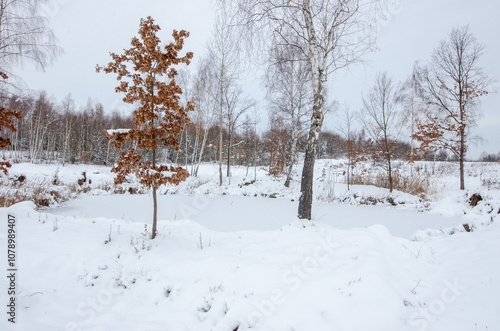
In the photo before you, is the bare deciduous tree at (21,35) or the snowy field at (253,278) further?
the bare deciduous tree at (21,35)

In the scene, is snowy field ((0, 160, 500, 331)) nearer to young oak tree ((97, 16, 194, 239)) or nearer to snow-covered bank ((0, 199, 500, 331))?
snow-covered bank ((0, 199, 500, 331))

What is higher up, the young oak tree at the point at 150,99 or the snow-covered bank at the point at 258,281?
the young oak tree at the point at 150,99

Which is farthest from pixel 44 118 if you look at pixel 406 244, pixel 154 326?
pixel 406 244

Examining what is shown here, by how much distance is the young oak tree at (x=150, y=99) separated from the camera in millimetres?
3734

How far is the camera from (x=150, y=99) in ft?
12.6

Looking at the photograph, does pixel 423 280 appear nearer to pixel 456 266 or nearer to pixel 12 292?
pixel 456 266

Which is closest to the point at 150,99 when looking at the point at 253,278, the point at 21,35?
the point at 253,278

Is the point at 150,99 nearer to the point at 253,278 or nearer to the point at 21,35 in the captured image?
the point at 253,278

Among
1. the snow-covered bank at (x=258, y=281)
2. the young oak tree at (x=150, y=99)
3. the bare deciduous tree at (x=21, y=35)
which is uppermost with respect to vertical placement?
the bare deciduous tree at (x=21, y=35)

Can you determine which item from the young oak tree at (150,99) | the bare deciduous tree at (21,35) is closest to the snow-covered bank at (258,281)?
the young oak tree at (150,99)

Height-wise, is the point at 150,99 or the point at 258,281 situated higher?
the point at 150,99

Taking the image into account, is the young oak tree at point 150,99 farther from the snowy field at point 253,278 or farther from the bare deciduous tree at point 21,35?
the bare deciduous tree at point 21,35

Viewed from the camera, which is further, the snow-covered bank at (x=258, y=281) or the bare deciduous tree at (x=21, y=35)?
the bare deciduous tree at (x=21, y=35)

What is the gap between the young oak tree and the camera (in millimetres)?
3734
